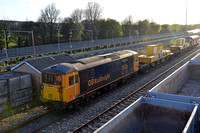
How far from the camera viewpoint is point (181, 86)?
1570 centimetres

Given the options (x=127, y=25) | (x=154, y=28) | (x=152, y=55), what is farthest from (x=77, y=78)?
(x=154, y=28)

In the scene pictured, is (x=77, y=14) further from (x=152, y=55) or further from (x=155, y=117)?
(x=155, y=117)

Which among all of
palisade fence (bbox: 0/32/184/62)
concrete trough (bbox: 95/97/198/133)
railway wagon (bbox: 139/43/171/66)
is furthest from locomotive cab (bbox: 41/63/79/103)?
palisade fence (bbox: 0/32/184/62)

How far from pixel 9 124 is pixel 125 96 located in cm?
930

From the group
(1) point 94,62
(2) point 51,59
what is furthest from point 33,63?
(1) point 94,62

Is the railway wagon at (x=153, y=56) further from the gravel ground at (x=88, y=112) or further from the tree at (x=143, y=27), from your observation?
the tree at (x=143, y=27)

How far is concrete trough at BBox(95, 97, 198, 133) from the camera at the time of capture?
7.62 meters

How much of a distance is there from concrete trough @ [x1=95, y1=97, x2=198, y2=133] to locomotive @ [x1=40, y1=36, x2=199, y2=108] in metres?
5.15

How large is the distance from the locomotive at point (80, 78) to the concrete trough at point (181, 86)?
5281 millimetres

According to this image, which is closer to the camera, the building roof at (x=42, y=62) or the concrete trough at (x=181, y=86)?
the concrete trough at (x=181, y=86)

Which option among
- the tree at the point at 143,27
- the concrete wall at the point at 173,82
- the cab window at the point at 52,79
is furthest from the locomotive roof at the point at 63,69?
the tree at the point at 143,27

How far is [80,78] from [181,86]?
902 cm

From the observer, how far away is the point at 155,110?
8531 mm

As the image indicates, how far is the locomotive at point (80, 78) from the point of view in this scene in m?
11.9
